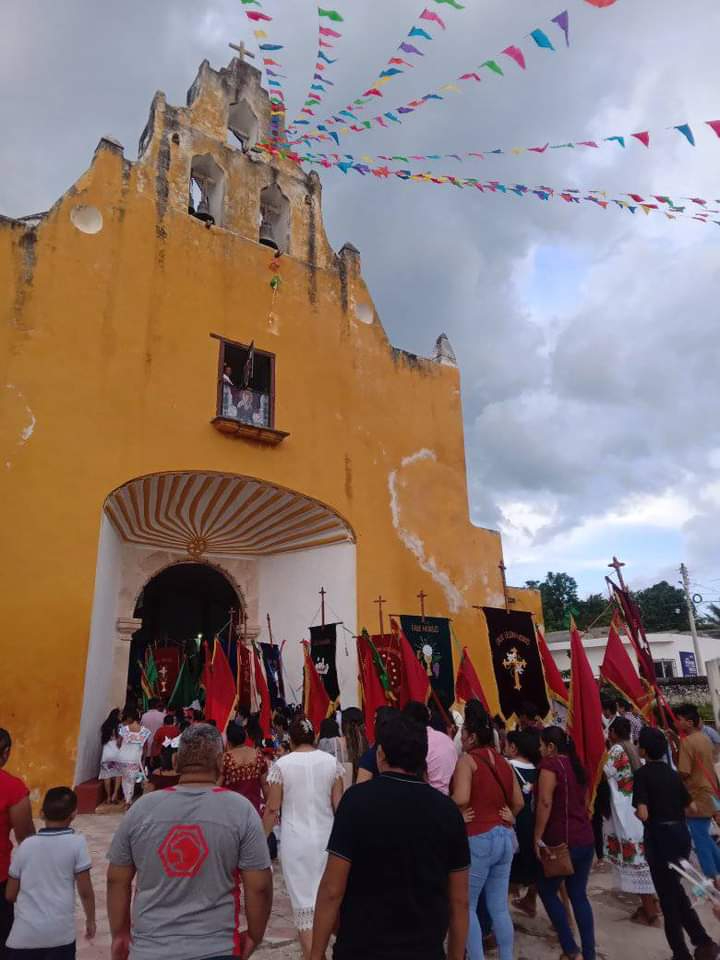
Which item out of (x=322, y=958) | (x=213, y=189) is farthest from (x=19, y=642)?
(x=213, y=189)

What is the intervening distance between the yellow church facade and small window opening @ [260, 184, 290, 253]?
0.04 m

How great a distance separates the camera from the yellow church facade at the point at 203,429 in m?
8.30

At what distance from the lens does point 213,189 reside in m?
11.9

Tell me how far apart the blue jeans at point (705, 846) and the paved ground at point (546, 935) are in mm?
364

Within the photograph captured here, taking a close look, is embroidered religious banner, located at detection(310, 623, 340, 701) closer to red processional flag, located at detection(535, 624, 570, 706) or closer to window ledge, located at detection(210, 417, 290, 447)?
window ledge, located at detection(210, 417, 290, 447)

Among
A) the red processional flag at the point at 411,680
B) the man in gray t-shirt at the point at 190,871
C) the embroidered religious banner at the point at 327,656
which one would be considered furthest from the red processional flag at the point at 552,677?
the man in gray t-shirt at the point at 190,871

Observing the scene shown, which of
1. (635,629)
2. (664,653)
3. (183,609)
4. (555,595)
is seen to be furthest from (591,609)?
(635,629)

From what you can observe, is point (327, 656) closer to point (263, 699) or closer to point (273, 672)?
point (273, 672)

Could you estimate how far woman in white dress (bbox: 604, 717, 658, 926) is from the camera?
4.56 meters

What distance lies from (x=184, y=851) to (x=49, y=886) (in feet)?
3.28

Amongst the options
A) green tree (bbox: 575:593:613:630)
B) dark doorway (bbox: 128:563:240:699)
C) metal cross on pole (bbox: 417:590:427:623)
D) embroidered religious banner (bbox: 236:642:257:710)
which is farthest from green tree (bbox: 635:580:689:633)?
embroidered religious banner (bbox: 236:642:257:710)

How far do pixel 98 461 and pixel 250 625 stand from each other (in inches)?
167

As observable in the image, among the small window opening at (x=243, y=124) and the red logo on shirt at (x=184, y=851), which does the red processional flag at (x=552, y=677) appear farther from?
the small window opening at (x=243, y=124)

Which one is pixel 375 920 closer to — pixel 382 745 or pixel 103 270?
pixel 382 745
